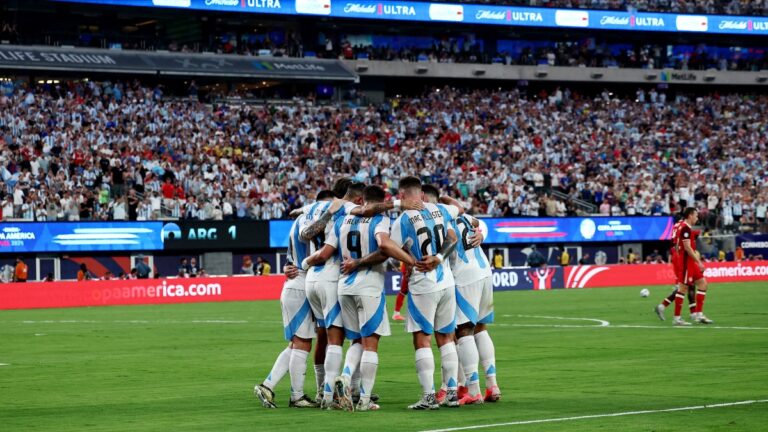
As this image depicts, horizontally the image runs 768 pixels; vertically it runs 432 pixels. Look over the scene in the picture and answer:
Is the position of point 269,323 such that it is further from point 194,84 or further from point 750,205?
point 750,205

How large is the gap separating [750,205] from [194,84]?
2889cm

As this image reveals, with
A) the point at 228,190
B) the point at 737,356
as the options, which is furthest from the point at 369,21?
the point at 737,356

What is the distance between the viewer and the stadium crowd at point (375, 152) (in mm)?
49281

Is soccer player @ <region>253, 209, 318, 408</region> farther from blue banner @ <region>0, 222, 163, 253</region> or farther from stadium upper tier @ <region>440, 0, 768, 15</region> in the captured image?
stadium upper tier @ <region>440, 0, 768, 15</region>

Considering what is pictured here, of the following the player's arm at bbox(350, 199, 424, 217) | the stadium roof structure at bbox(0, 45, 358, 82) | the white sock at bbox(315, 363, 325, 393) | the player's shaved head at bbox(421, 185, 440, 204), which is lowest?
the white sock at bbox(315, 363, 325, 393)

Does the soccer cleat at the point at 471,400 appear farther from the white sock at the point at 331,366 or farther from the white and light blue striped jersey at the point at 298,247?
the white and light blue striped jersey at the point at 298,247

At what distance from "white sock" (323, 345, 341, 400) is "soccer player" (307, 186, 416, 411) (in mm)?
129

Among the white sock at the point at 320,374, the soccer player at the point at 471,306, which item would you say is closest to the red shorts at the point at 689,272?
the soccer player at the point at 471,306

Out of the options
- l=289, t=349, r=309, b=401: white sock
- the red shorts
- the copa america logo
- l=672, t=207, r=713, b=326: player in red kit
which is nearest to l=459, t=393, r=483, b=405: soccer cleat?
l=289, t=349, r=309, b=401: white sock

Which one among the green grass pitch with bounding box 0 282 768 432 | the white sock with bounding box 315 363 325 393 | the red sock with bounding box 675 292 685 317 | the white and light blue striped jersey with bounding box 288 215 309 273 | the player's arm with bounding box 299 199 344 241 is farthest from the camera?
the red sock with bounding box 675 292 685 317

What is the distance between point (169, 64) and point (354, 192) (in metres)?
47.7

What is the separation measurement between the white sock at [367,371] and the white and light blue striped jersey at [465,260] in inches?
58.8

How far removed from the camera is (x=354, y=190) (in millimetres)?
14039

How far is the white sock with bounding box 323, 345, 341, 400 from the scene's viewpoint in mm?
13594
